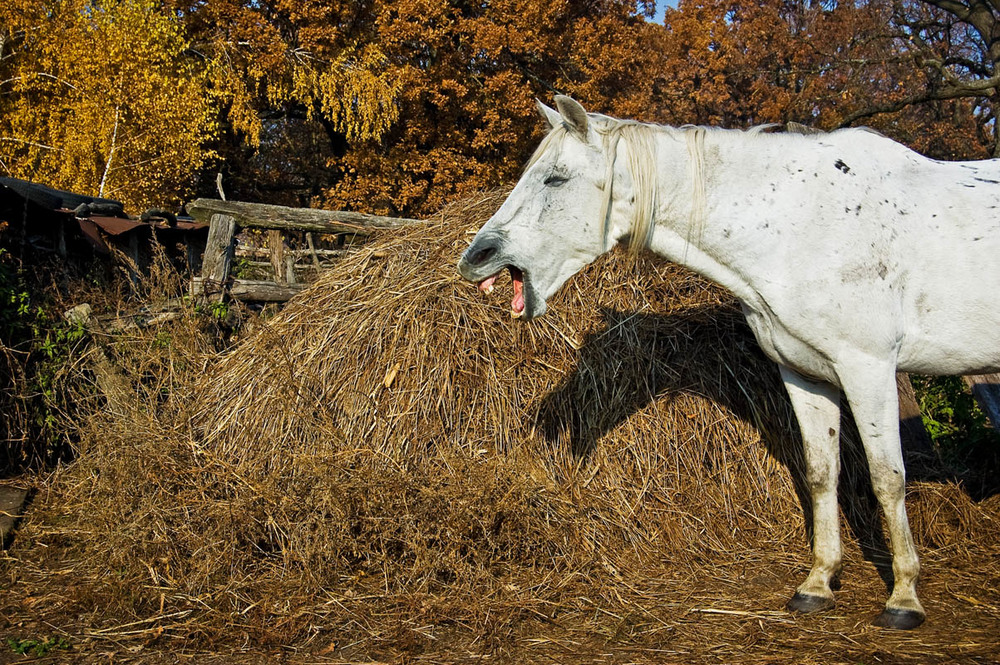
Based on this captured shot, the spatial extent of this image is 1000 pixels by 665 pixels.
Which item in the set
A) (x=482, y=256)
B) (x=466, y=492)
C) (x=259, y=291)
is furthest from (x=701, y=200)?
(x=259, y=291)

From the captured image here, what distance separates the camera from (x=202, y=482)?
4398 mm

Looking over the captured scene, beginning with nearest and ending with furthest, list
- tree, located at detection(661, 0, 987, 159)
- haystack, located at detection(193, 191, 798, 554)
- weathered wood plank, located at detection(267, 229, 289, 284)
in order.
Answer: haystack, located at detection(193, 191, 798, 554)
weathered wood plank, located at detection(267, 229, 289, 284)
tree, located at detection(661, 0, 987, 159)

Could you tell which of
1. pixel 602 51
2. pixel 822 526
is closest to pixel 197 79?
pixel 602 51

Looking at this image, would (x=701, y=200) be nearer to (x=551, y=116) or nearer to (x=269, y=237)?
(x=551, y=116)

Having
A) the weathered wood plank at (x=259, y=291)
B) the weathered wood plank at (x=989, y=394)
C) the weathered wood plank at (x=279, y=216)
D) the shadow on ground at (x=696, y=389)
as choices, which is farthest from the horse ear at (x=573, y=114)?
the weathered wood plank at (x=259, y=291)

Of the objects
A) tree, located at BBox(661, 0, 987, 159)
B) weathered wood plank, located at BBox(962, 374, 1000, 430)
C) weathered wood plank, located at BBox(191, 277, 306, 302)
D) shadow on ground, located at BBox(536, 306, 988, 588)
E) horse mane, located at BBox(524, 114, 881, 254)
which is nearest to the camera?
horse mane, located at BBox(524, 114, 881, 254)

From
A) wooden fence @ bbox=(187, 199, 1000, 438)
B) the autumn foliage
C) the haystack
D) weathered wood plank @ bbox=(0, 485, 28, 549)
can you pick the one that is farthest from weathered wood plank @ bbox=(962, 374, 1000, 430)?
the autumn foliage

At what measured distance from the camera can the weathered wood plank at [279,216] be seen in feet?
24.8

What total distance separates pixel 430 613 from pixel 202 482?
1.56 metres

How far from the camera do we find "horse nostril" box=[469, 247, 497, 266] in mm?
3646

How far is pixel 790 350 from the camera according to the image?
3.77 m

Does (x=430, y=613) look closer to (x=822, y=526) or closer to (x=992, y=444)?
(x=822, y=526)

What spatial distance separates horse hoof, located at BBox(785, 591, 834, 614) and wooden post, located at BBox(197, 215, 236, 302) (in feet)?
17.2

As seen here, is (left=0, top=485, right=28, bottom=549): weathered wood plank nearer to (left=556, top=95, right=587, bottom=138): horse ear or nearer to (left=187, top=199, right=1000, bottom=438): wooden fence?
(left=187, top=199, right=1000, bottom=438): wooden fence
